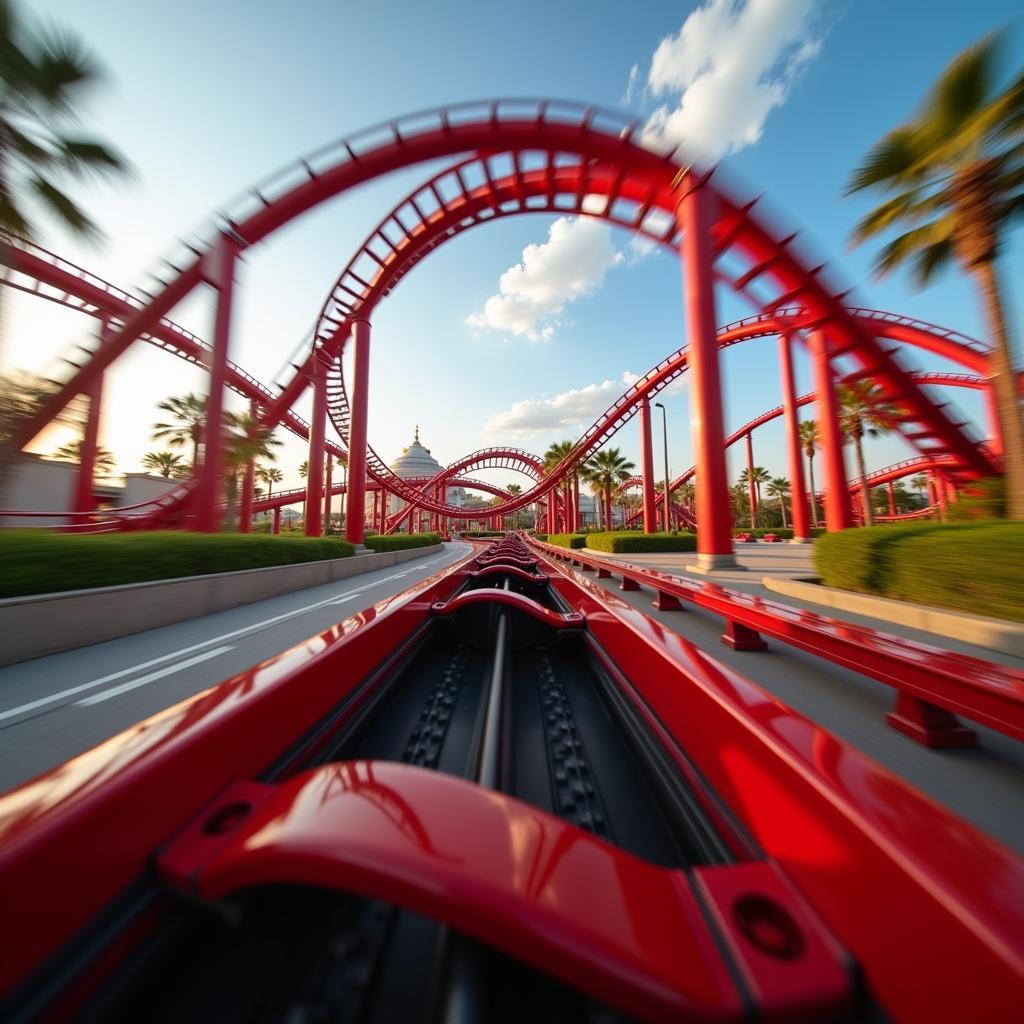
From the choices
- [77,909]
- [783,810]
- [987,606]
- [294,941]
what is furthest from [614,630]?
[987,606]

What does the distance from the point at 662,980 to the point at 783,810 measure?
557mm

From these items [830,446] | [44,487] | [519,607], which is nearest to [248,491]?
[44,487]

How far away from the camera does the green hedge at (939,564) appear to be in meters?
3.75

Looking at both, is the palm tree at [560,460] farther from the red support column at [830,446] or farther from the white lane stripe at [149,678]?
the white lane stripe at [149,678]

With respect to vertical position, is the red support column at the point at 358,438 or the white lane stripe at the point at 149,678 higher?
the red support column at the point at 358,438

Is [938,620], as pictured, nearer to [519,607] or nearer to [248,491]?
[519,607]

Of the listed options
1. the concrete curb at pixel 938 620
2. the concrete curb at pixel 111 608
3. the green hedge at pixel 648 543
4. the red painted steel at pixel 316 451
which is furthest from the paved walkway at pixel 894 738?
the red painted steel at pixel 316 451

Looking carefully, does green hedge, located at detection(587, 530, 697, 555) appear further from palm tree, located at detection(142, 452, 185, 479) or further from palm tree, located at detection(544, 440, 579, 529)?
palm tree, located at detection(142, 452, 185, 479)

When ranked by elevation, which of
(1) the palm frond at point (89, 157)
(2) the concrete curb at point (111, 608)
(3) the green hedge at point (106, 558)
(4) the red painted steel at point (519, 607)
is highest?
(1) the palm frond at point (89, 157)

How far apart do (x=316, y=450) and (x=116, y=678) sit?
42.4ft

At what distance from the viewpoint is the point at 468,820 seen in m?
0.69

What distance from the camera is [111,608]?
4578 mm

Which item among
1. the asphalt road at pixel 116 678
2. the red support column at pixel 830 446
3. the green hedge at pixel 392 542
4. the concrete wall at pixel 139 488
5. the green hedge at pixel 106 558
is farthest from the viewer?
the concrete wall at pixel 139 488

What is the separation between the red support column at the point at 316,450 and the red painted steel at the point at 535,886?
15.5 m
